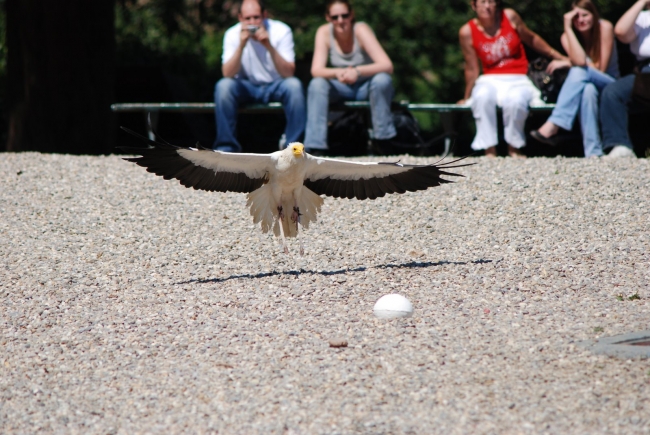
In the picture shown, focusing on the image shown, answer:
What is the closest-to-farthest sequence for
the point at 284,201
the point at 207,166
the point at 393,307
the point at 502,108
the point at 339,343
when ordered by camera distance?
1. the point at 339,343
2. the point at 393,307
3. the point at 207,166
4. the point at 284,201
5. the point at 502,108

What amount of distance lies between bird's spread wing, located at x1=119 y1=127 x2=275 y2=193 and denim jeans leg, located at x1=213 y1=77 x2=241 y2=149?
94.7 inches

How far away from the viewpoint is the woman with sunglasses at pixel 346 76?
779cm

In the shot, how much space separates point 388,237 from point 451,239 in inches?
17.2

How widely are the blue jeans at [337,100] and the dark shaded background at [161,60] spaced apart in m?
1.15

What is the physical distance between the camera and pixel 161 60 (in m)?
11.9

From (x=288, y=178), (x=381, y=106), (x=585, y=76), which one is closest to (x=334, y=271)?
(x=288, y=178)

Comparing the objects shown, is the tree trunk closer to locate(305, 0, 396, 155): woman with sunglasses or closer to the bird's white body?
locate(305, 0, 396, 155): woman with sunglasses

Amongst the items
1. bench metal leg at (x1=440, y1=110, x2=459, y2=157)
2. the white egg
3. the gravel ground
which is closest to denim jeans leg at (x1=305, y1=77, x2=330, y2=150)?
the gravel ground

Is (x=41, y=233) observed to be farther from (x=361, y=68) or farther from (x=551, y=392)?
(x=551, y=392)

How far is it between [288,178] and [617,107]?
355 cm

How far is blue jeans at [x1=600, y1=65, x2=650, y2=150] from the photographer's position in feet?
24.4

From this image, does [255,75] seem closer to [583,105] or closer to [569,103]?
[569,103]

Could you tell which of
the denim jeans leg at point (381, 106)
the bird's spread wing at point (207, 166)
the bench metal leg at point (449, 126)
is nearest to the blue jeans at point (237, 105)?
the denim jeans leg at point (381, 106)

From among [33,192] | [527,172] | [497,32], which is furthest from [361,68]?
[33,192]
